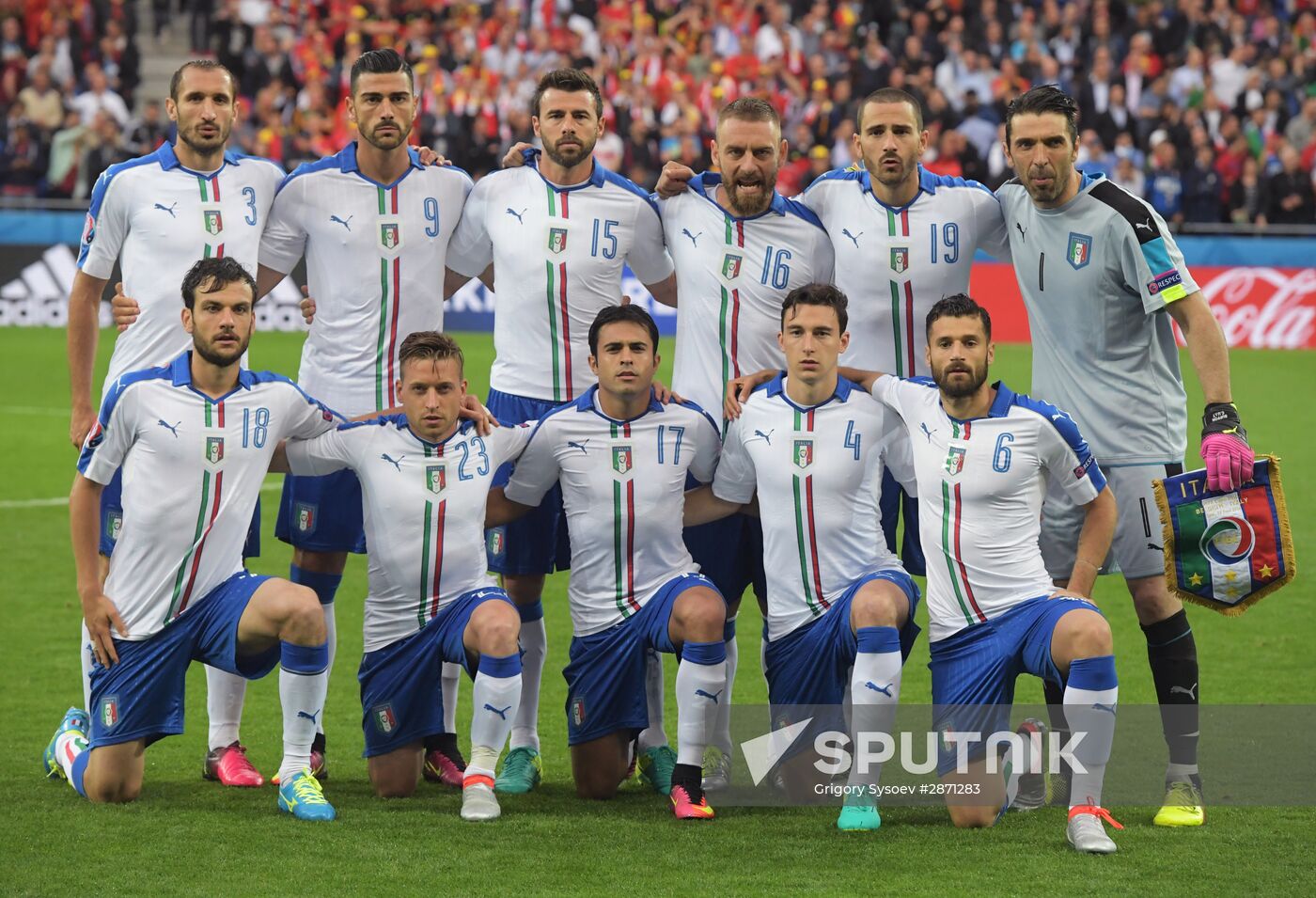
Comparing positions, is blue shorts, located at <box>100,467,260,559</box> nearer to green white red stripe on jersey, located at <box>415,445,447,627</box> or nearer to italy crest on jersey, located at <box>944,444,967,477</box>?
green white red stripe on jersey, located at <box>415,445,447,627</box>

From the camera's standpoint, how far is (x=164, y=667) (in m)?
5.80

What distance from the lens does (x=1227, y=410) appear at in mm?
5594

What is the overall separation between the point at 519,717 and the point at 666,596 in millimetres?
828

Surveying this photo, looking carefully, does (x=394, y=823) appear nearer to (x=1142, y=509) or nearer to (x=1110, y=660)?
(x=1110, y=660)

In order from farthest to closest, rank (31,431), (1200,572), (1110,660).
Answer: (31,431) < (1200,572) < (1110,660)

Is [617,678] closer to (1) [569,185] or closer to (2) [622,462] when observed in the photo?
(2) [622,462]

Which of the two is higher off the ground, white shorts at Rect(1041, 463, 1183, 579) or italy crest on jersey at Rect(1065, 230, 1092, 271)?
italy crest on jersey at Rect(1065, 230, 1092, 271)

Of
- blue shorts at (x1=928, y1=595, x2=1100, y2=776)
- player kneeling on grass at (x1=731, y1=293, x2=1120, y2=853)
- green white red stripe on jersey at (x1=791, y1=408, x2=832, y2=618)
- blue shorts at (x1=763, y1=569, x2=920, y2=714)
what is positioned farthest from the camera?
green white red stripe on jersey at (x1=791, y1=408, x2=832, y2=618)

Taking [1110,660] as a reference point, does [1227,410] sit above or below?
above

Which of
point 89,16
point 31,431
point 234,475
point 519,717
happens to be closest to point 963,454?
point 519,717

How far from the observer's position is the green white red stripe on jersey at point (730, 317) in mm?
Answer: 6367

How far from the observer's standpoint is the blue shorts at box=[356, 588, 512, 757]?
234 inches

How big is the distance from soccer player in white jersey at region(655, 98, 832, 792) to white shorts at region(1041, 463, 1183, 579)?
106 centimetres

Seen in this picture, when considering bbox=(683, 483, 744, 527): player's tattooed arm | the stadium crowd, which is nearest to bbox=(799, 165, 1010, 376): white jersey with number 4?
bbox=(683, 483, 744, 527): player's tattooed arm
